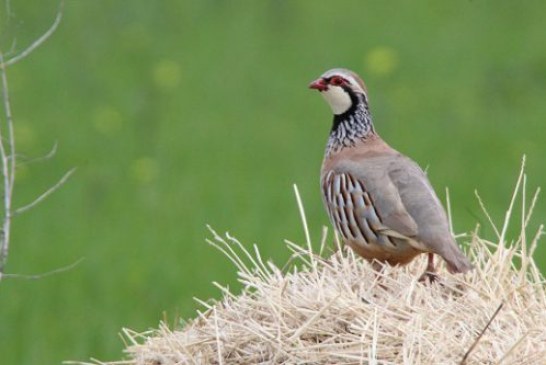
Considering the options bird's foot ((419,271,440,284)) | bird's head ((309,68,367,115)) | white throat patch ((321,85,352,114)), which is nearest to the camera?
bird's foot ((419,271,440,284))

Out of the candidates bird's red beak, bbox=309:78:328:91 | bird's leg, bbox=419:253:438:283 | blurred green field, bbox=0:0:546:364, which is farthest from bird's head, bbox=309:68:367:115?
blurred green field, bbox=0:0:546:364

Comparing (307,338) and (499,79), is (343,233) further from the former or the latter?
(499,79)

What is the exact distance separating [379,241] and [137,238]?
6.91 meters

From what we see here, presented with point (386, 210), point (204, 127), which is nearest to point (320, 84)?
point (386, 210)

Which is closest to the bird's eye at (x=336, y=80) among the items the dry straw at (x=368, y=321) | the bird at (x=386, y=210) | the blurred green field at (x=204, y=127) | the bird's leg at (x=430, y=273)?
the bird at (x=386, y=210)

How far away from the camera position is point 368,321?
19.1 feet

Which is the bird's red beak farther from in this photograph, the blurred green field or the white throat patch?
the blurred green field

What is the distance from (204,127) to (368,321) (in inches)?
422

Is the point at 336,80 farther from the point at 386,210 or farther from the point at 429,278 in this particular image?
the point at 429,278

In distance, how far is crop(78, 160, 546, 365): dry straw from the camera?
5.74 m

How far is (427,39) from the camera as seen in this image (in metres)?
18.8

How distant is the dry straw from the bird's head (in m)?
1.53

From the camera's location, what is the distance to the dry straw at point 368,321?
574cm

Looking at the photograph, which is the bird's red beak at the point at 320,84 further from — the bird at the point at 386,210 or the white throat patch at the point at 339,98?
the bird at the point at 386,210
